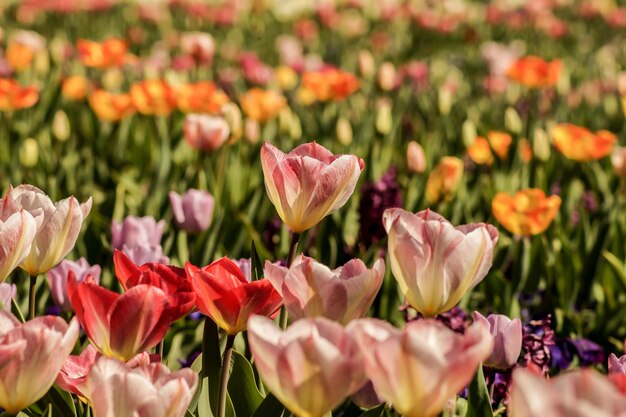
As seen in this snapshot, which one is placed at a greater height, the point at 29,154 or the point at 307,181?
the point at 307,181

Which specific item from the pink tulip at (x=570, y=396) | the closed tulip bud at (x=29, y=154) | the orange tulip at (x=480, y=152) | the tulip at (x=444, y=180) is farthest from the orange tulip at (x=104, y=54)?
the pink tulip at (x=570, y=396)

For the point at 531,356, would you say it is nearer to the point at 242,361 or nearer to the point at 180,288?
the point at 242,361

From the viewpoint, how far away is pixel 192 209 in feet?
6.97

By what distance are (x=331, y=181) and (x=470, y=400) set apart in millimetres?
317

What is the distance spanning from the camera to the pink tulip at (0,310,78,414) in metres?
0.85

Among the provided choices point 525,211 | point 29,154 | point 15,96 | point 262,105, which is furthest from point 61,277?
point 262,105

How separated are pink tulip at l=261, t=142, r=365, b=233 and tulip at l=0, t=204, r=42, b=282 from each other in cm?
29

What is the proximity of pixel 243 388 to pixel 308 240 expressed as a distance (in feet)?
3.81

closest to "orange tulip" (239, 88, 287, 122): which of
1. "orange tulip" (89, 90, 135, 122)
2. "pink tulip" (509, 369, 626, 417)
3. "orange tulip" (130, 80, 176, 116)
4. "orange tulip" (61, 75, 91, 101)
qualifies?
"orange tulip" (130, 80, 176, 116)

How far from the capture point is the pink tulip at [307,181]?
1157mm

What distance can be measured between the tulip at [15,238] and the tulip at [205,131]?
1627mm

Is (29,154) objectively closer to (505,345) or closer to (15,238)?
(15,238)

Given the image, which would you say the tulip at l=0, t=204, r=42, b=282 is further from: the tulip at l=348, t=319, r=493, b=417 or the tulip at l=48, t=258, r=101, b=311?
the tulip at l=48, t=258, r=101, b=311

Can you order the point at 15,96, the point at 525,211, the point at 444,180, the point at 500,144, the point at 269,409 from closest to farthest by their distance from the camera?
1. the point at 269,409
2. the point at 525,211
3. the point at 444,180
4. the point at 15,96
5. the point at 500,144
